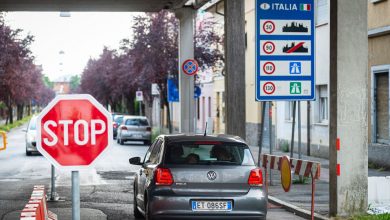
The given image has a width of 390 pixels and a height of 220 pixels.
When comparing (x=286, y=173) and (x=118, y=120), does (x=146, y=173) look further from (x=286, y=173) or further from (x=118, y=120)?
(x=118, y=120)

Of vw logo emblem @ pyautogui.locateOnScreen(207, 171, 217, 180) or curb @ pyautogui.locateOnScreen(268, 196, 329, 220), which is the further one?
curb @ pyautogui.locateOnScreen(268, 196, 329, 220)

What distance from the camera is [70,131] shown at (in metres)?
6.22

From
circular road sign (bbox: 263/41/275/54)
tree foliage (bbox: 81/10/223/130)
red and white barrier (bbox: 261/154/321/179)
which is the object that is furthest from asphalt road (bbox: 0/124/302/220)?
tree foliage (bbox: 81/10/223/130)

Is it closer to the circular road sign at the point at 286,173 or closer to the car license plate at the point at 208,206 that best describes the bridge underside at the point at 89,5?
the circular road sign at the point at 286,173

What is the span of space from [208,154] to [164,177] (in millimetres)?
717

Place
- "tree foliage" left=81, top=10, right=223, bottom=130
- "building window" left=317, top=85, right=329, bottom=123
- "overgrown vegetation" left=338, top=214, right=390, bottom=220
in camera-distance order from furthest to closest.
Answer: "tree foliage" left=81, top=10, right=223, bottom=130, "building window" left=317, top=85, right=329, bottom=123, "overgrown vegetation" left=338, top=214, right=390, bottom=220

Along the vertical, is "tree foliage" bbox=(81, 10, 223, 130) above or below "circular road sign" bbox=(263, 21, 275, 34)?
above

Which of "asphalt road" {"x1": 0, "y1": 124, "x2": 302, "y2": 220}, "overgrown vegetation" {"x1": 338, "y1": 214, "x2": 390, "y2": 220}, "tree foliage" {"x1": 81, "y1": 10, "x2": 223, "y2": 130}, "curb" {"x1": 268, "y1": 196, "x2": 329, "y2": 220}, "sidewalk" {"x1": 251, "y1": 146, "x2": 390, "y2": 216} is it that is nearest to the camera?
"overgrown vegetation" {"x1": 338, "y1": 214, "x2": 390, "y2": 220}

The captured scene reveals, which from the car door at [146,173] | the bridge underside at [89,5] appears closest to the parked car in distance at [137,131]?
the bridge underside at [89,5]

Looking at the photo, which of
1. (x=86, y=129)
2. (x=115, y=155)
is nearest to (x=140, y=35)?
(x=115, y=155)

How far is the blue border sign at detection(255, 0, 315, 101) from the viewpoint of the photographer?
15938 millimetres

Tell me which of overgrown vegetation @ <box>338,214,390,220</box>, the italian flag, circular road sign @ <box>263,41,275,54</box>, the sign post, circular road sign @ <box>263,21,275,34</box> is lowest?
overgrown vegetation @ <box>338,214,390,220</box>

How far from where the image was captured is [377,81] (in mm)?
24516

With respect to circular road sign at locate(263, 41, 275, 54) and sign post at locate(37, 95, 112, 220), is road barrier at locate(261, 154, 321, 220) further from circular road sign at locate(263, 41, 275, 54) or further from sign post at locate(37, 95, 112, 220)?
sign post at locate(37, 95, 112, 220)
